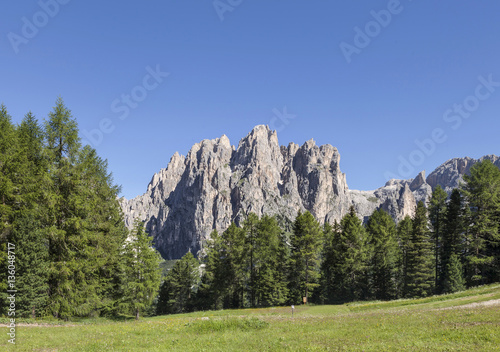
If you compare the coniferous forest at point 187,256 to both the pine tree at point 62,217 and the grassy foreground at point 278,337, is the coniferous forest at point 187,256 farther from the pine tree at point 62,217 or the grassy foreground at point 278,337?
the grassy foreground at point 278,337

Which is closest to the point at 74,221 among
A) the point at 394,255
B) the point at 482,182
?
the point at 482,182

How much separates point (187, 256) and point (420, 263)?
46067 mm

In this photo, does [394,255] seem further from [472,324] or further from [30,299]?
[30,299]

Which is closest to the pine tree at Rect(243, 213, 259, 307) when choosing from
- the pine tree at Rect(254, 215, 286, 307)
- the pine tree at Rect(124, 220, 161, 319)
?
the pine tree at Rect(254, 215, 286, 307)

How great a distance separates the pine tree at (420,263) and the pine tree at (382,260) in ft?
12.7

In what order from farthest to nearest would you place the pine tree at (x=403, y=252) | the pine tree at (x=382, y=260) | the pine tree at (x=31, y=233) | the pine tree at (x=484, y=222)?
the pine tree at (x=382, y=260), the pine tree at (x=403, y=252), the pine tree at (x=484, y=222), the pine tree at (x=31, y=233)

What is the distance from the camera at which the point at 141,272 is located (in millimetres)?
37781

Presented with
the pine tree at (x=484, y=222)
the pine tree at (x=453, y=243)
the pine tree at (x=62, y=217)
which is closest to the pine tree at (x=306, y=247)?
the pine tree at (x=453, y=243)

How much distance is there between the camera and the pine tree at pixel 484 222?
42.0m

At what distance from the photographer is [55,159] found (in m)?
26.7

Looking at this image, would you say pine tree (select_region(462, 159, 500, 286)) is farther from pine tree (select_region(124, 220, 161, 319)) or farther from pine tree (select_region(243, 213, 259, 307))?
pine tree (select_region(124, 220, 161, 319))

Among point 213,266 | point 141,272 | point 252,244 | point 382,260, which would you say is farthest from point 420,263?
point 141,272

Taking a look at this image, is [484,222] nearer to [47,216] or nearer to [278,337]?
[278,337]

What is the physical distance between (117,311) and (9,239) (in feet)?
62.7
